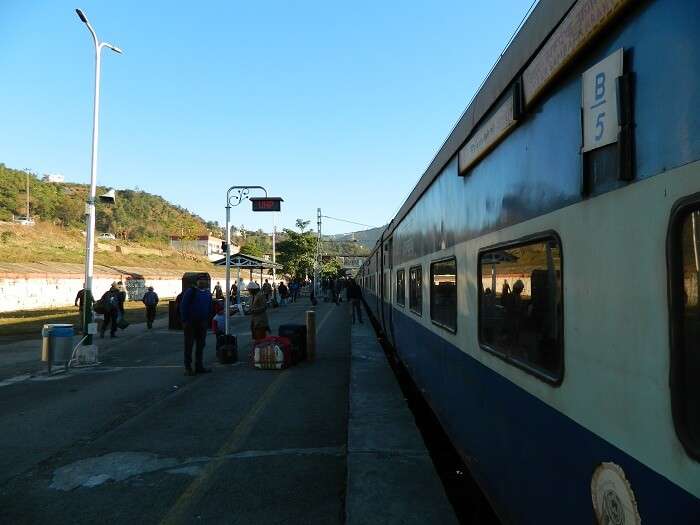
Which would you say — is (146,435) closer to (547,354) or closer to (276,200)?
(547,354)

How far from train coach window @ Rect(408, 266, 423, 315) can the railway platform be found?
118cm

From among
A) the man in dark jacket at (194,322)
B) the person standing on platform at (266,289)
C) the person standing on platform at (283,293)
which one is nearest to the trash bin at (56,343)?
the man in dark jacket at (194,322)

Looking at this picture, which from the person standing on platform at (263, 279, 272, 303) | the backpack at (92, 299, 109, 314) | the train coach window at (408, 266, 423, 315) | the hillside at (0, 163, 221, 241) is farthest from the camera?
the hillside at (0, 163, 221, 241)

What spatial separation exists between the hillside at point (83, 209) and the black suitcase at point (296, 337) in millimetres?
62415

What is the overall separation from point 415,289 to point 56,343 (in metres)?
6.54

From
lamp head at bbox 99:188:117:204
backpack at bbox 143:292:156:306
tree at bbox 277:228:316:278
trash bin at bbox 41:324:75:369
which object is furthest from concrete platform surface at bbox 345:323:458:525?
tree at bbox 277:228:316:278

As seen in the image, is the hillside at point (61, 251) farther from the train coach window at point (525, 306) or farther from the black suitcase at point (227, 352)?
the train coach window at point (525, 306)

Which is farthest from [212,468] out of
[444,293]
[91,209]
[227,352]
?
[91,209]

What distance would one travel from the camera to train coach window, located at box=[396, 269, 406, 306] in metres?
9.17

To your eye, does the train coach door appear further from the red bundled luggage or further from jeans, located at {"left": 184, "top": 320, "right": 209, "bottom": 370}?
jeans, located at {"left": 184, "top": 320, "right": 209, "bottom": 370}

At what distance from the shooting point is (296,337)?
35.6 feet

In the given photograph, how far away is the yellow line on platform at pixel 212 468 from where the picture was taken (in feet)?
13.7

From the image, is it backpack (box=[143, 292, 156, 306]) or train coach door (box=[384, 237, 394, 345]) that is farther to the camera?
backpack (box=[143, 292, 156, 306])

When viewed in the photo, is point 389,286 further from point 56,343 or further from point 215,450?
point 215,450
